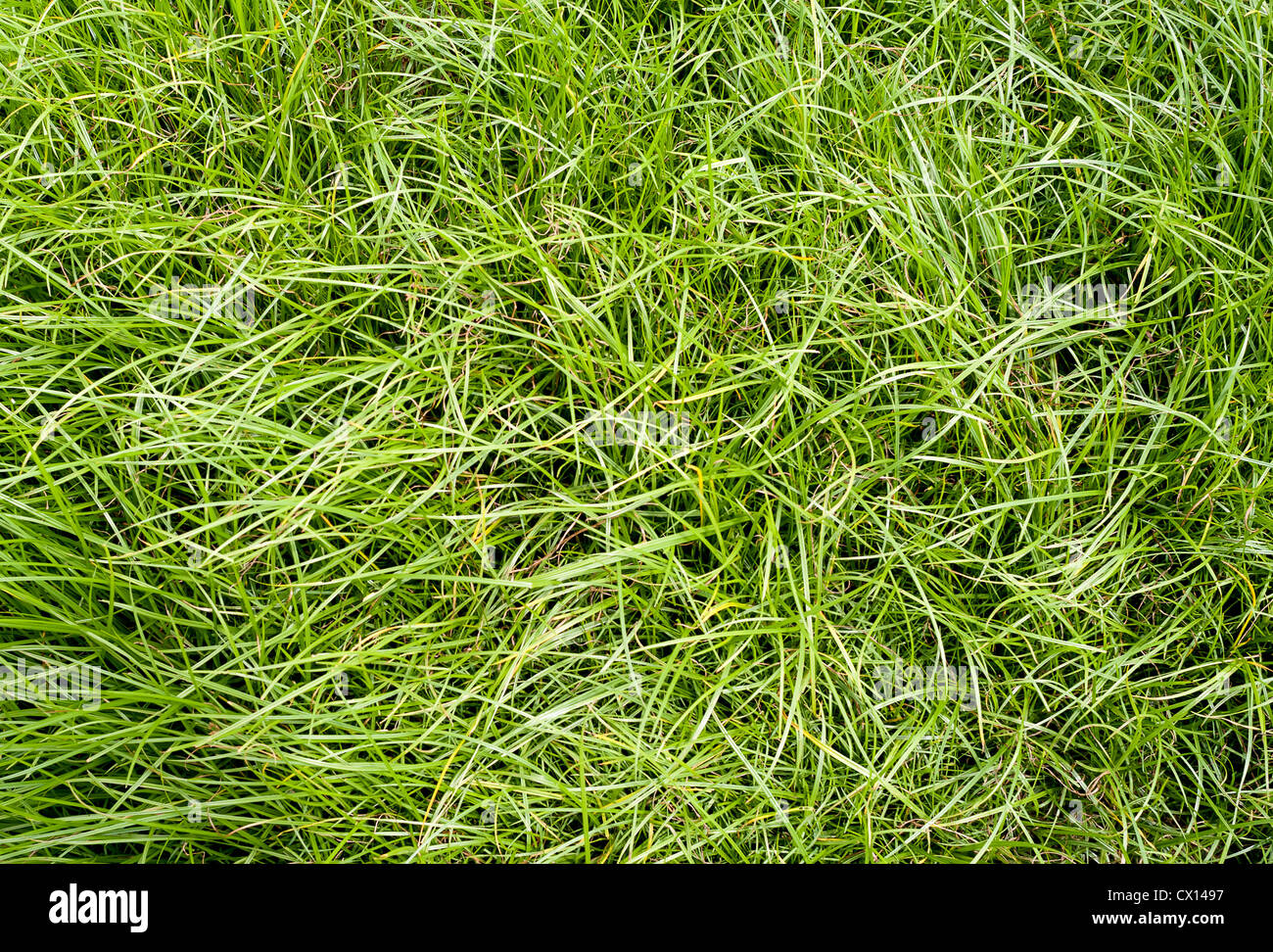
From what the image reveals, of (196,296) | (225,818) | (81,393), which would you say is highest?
(196,296)

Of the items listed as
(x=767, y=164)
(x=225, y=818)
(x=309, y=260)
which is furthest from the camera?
(x=767, y=164)

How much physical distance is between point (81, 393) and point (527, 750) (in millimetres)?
1250

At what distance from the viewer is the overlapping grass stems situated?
1729 millimetres

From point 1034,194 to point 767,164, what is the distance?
73 cm

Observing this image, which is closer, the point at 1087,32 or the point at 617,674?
the point at 617,674

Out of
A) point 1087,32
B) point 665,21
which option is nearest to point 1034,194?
point 1087,32

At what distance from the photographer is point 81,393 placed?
1782mm

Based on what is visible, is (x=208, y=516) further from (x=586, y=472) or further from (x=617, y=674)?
(x=617, y=674)

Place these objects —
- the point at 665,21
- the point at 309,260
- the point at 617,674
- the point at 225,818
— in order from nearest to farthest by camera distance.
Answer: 1. the point at 225,818
2. the point at 617,674
3. the point at 309,260
4. the point at 665,21

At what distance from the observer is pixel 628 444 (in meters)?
1.87

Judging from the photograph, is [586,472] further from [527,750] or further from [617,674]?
[527,750]

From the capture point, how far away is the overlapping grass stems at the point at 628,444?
173 centimetres

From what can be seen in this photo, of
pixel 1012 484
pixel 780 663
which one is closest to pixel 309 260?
pixel 780 663

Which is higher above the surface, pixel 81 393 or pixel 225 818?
pixel 81 393
